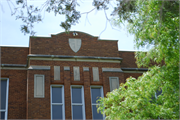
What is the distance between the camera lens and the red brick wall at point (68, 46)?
15000 mm

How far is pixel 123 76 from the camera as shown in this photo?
15289 mm

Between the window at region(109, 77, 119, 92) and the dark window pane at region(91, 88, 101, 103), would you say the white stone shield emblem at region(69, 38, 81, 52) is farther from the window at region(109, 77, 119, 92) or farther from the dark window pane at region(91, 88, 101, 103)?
the window at region(109, 77, 119, 92)

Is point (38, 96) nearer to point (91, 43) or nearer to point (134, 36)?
point (91, 43)

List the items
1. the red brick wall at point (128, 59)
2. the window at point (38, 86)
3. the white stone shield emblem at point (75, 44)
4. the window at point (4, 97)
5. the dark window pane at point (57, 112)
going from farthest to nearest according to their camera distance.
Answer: the red brick wall at point (128, 59), the white stone shield emblem at point (75, 44), the window at point (4, 97), the dark window pane at point (57, 112), the window at point (38, 86)

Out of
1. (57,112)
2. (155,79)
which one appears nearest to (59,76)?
(57,112)

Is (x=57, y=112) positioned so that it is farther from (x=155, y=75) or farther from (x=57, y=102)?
(x=155, y=75)

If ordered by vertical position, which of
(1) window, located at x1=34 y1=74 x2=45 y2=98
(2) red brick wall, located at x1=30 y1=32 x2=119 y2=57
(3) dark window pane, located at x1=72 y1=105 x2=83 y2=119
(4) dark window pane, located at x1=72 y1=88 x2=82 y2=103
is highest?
(2) red brick wall, located at x1=30 y1=32 x2=119 y2=57

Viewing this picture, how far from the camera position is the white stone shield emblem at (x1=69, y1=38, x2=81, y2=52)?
15391 millimetres

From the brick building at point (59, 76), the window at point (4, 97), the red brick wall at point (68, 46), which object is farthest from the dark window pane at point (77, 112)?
the window at point (4, 97)

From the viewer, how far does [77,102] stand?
46.9ft

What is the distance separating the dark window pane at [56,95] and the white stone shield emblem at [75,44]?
2.40 metres

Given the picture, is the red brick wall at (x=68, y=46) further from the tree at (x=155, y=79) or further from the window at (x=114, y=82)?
the tree at (x=155, y=79)

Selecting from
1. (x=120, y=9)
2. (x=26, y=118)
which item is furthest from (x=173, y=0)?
(x=26, y=118)

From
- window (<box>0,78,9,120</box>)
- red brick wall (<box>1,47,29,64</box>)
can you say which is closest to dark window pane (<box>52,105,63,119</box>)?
window (<box>0,78,9,120</box>)
